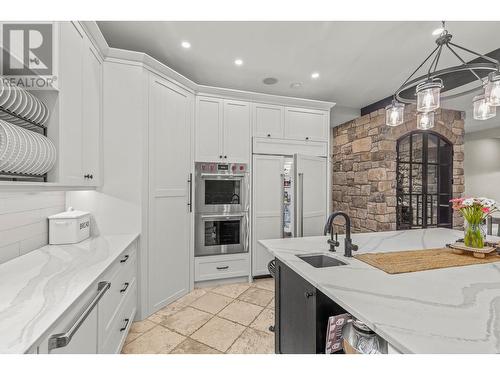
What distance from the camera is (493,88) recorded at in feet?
4.74

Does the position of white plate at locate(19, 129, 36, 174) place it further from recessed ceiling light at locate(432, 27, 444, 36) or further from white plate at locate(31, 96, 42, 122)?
recessed ceiling light at locate(432, 27, 444, 36)

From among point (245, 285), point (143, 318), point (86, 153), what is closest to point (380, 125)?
point (245, 285)

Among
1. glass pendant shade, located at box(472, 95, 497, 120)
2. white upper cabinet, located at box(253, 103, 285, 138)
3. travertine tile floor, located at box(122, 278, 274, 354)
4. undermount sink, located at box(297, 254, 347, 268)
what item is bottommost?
travertine tile floor, located at box(122, 278, 274, 354)

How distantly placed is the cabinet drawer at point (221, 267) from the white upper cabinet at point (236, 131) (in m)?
1.29

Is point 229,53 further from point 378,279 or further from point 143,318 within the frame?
point 143,318

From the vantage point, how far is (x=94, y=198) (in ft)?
6.90

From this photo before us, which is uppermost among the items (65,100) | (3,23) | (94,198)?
(3,23)

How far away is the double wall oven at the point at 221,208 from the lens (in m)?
2.87

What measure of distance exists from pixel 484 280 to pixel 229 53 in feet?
8.86

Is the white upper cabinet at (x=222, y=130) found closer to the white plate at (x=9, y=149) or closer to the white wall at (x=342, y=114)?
the white plate at (x=9, y=149)

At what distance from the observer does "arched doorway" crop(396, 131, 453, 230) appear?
3.66 m

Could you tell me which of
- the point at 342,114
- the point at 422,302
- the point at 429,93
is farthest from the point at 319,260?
the point at 342,114

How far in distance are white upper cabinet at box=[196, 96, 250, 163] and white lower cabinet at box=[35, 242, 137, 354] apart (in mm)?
1428

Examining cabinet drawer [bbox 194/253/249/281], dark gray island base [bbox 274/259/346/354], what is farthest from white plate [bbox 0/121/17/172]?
cabinet drawer [bbox 194/253/249/281]
